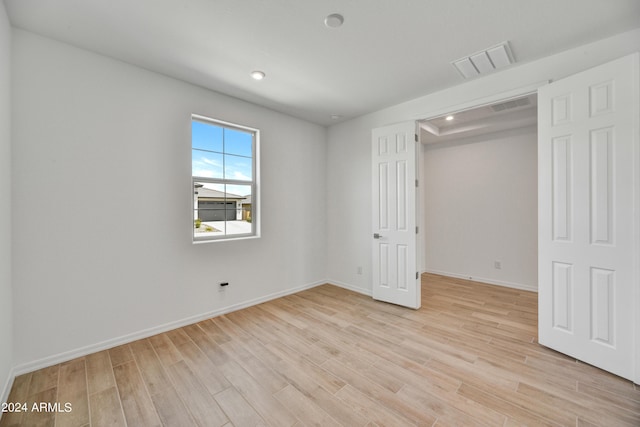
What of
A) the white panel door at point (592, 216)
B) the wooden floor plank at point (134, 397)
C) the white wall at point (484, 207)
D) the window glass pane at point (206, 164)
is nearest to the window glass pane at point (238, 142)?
the window glass pane at point (206, 164)

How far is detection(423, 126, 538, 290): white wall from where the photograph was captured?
162 inches

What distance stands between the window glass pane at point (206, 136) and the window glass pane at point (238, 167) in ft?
0.58

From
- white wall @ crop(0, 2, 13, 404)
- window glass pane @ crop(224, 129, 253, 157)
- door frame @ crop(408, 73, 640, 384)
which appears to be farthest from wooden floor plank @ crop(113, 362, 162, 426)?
door frame @ crop(408, 73, 640, 384)

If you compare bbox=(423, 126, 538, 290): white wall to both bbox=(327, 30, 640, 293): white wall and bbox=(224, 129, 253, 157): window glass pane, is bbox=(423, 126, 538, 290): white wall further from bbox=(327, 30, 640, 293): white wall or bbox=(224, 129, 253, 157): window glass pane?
bbox=(224, 129, 253, 157): window glass pane

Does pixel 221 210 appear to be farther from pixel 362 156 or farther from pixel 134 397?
pixel 362 156

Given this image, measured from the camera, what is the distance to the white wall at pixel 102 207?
207 cm

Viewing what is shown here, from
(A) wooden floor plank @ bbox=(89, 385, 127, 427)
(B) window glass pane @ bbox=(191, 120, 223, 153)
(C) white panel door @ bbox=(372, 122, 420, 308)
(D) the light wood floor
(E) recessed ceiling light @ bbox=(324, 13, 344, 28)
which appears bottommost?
(A) wooden floor plank @ bbox=(89, 385, 127, 427)

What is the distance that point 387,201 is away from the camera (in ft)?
11.7

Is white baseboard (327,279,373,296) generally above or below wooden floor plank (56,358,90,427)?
above

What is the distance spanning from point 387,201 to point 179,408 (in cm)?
303

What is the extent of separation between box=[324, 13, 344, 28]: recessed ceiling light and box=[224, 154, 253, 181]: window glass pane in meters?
2.03

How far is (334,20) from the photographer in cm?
193

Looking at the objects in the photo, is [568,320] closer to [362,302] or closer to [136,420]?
[362,302]

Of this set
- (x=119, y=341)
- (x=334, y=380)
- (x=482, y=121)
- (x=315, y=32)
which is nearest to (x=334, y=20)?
(x=315, y=32)
